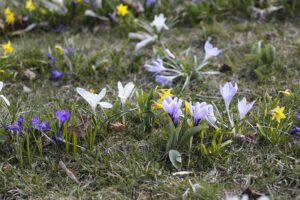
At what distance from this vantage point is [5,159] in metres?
2.42

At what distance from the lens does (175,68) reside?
3145 millimetres

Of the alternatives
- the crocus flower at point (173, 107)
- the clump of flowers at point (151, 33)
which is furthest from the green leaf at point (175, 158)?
the clump of flowers at point (151, 33)

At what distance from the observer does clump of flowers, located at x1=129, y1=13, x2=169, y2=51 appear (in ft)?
11.3

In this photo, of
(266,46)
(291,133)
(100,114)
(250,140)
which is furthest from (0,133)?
(266,46)

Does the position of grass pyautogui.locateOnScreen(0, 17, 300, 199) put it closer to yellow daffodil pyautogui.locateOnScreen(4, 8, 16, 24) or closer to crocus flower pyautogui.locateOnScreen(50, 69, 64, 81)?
crocus flower pyautogui.locateOnScreen(50, 69, 64, 81)

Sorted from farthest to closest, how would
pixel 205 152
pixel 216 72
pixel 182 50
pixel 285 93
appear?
pixel 182 50 < pixel 216 72 < pixel 285 93 < pixel 205 152

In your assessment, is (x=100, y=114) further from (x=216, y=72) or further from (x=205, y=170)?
(x=216, y=72)

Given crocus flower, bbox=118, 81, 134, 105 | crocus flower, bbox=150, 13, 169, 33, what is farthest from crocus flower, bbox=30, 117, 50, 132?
crocus flower, bbox=150, 13, 169, 33

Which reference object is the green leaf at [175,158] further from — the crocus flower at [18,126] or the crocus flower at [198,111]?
the crocus flower at [18,126]

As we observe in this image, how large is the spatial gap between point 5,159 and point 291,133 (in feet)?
4.58

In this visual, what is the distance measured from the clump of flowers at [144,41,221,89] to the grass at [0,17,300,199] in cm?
6

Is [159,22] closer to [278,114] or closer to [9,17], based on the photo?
[9,17]

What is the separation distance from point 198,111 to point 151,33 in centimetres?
143

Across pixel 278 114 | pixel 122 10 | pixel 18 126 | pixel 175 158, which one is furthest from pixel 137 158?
pixel 122 10
